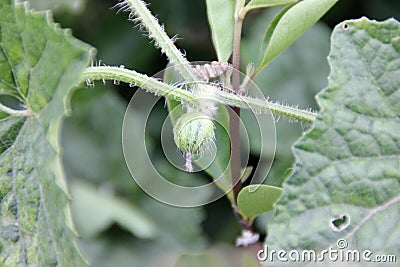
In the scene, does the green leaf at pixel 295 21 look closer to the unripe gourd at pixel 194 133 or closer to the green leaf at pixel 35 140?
the unripe gourd at pixel 194 133

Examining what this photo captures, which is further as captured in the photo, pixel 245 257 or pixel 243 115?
pixel 245 257

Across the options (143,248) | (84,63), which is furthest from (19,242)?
(143,248)

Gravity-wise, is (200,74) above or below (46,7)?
above

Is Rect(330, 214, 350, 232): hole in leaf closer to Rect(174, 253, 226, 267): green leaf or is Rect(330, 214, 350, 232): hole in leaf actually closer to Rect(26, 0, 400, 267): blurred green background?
Rect(174, 253, 226, 267): green leaf

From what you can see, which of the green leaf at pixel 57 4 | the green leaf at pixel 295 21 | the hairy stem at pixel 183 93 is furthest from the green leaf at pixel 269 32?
→ the green leaf at pixel 57 4

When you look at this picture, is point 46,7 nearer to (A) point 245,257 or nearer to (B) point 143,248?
(B) point 143,248
